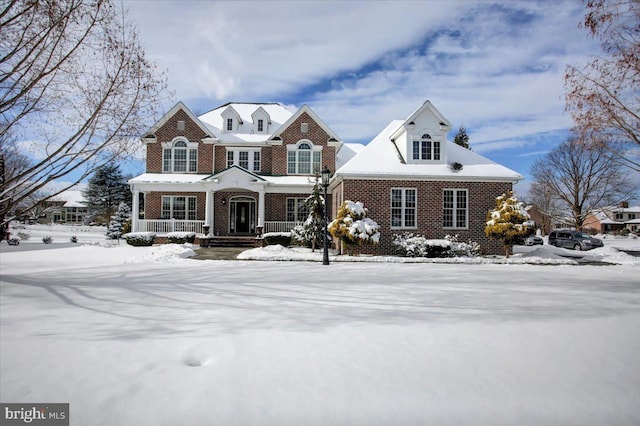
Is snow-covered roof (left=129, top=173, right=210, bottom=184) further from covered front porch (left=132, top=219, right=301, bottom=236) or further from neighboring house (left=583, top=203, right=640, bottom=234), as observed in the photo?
neighboring house (left=583, top=203, right=640, bottom=234)

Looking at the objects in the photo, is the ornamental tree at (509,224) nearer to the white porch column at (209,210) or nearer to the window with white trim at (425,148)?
the window with white trim at (425,148)

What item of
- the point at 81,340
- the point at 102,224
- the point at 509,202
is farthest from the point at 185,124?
the point at 102,224

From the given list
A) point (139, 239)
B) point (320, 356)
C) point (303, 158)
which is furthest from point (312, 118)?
point (320, 356)

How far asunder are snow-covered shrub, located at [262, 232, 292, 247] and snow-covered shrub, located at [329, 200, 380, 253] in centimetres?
608

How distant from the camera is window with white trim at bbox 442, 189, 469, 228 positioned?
18.7 m

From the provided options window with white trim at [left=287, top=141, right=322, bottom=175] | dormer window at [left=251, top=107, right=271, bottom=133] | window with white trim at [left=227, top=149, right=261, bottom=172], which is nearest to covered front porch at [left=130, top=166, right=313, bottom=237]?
window with white trim at [left=287, top=141, right=322, bottom=175]

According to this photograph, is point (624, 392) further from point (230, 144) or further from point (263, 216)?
point (230, 144)

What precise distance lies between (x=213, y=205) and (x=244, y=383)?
22.2 metres

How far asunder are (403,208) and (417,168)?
216 cm

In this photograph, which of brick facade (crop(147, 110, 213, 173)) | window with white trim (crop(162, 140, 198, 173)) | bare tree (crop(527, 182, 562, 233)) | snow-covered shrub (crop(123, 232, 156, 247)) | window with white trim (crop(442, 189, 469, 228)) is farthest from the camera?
bare tree (crop(527, 182, 562, 233))

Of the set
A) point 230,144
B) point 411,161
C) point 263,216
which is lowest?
point 263,216

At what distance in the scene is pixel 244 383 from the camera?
3604 mm

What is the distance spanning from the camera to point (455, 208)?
61.5 feet

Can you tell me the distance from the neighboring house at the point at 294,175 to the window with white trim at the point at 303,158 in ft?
0.23
